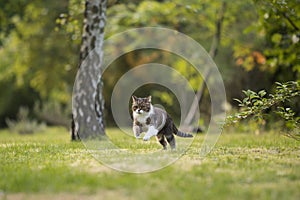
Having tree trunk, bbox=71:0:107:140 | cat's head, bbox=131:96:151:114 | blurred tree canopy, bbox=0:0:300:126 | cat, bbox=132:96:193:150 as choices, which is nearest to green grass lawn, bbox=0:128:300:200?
cat, bbox=132:96:193:150

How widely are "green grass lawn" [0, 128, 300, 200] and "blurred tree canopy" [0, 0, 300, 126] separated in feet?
18.6

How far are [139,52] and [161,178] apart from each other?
60.8 feet

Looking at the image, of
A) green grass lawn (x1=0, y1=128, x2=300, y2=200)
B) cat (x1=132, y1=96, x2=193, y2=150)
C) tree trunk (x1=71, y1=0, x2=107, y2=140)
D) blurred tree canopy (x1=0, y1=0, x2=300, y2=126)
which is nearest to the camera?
green grass lawn (x1=0, y1=128, x2=300, y2=200)

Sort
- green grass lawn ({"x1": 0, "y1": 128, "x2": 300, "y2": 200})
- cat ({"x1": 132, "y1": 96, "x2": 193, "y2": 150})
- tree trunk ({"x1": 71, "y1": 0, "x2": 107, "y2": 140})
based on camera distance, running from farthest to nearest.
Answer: tree trunk ({"x1": 71, "y1": 0, "x2": 107, "y2": 140})
cat ({"x1": 132, "y1": 96, "x2": 193, "y2": 150})
green grass lawn ({"x1": 0, "y1": 128, "x2": 300, "y2": 200})

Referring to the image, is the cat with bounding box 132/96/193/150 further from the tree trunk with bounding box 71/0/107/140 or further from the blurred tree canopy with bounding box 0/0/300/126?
the blurred tree canopy with bounding box 0/0/300/126

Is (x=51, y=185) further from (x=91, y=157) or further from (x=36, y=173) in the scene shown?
(x=91, y=157)

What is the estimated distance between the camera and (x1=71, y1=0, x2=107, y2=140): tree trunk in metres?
10.2

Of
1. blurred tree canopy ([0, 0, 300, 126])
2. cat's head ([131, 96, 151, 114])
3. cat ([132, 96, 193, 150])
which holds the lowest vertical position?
cat ([132, 96, 193, 150])

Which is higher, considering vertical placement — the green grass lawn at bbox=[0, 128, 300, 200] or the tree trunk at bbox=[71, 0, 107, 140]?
the tree trunk at bbox=[71, 0, 107, 140]

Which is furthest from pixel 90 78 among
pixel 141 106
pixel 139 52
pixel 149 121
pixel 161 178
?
pixel 139 52

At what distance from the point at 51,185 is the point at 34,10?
42.9 ft

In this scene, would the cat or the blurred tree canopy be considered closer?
the cat

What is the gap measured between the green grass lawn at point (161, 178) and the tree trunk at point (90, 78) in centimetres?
293

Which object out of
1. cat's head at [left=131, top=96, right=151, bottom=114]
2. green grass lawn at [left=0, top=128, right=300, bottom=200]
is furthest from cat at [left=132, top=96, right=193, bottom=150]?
green grass lawn at [left=0, top=128, right=300, bottom=200]
